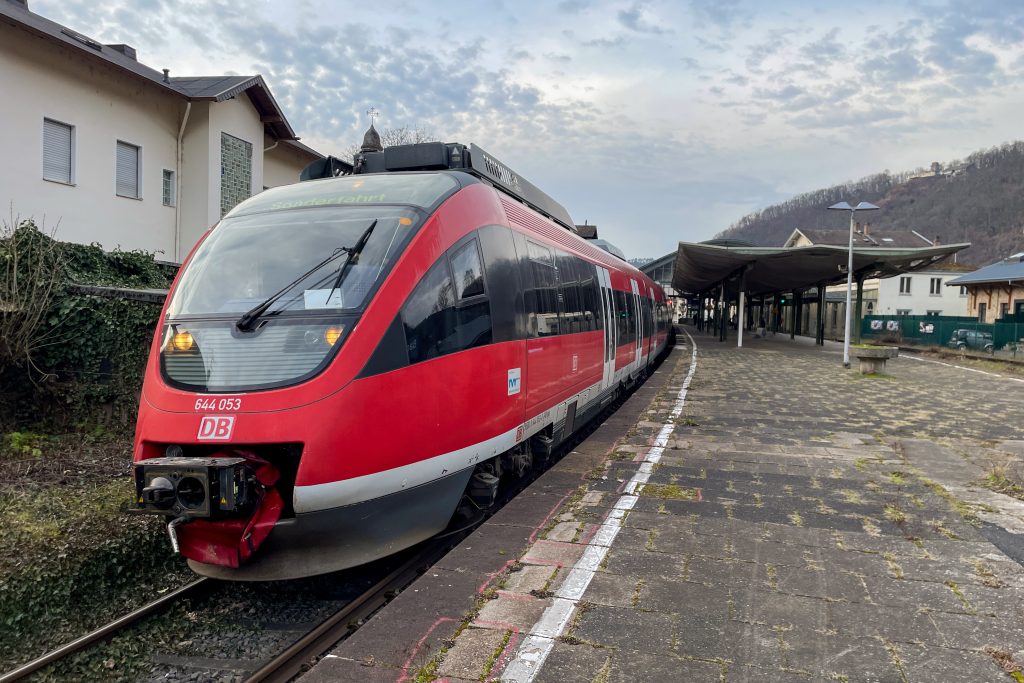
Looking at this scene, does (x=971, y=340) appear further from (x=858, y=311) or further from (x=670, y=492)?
(x=670, y=492)

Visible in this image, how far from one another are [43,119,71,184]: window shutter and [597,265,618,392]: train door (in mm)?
11391

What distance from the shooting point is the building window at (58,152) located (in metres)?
14.3

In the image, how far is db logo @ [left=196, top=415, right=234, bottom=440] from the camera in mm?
4129

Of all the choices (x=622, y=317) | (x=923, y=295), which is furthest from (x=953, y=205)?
(x=622, y=317)

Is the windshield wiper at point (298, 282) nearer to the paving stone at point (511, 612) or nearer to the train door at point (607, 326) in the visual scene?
the paving stone at point (511, 612)

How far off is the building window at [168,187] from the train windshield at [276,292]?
14.2 metres

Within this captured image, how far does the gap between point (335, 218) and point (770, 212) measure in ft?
369

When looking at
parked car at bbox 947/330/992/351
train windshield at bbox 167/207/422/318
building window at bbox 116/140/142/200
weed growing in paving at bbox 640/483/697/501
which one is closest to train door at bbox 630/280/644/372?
weed growing in paving at bbox 640/483/697/501

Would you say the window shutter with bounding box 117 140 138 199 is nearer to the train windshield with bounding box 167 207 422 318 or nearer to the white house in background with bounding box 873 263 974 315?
the train windshield with bounding box 167 207 422 318

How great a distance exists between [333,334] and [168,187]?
1601 centimetres

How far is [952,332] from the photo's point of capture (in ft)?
105

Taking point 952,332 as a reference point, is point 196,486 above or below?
below

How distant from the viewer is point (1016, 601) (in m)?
3.96

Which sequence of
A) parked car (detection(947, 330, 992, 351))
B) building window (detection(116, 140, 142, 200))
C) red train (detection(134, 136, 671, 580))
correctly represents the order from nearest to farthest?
red train (detection(134, 136, 671, 580))
building window (detection(116, 140, 142, 200))
parked car (detection(947, 330, 992, 351))
